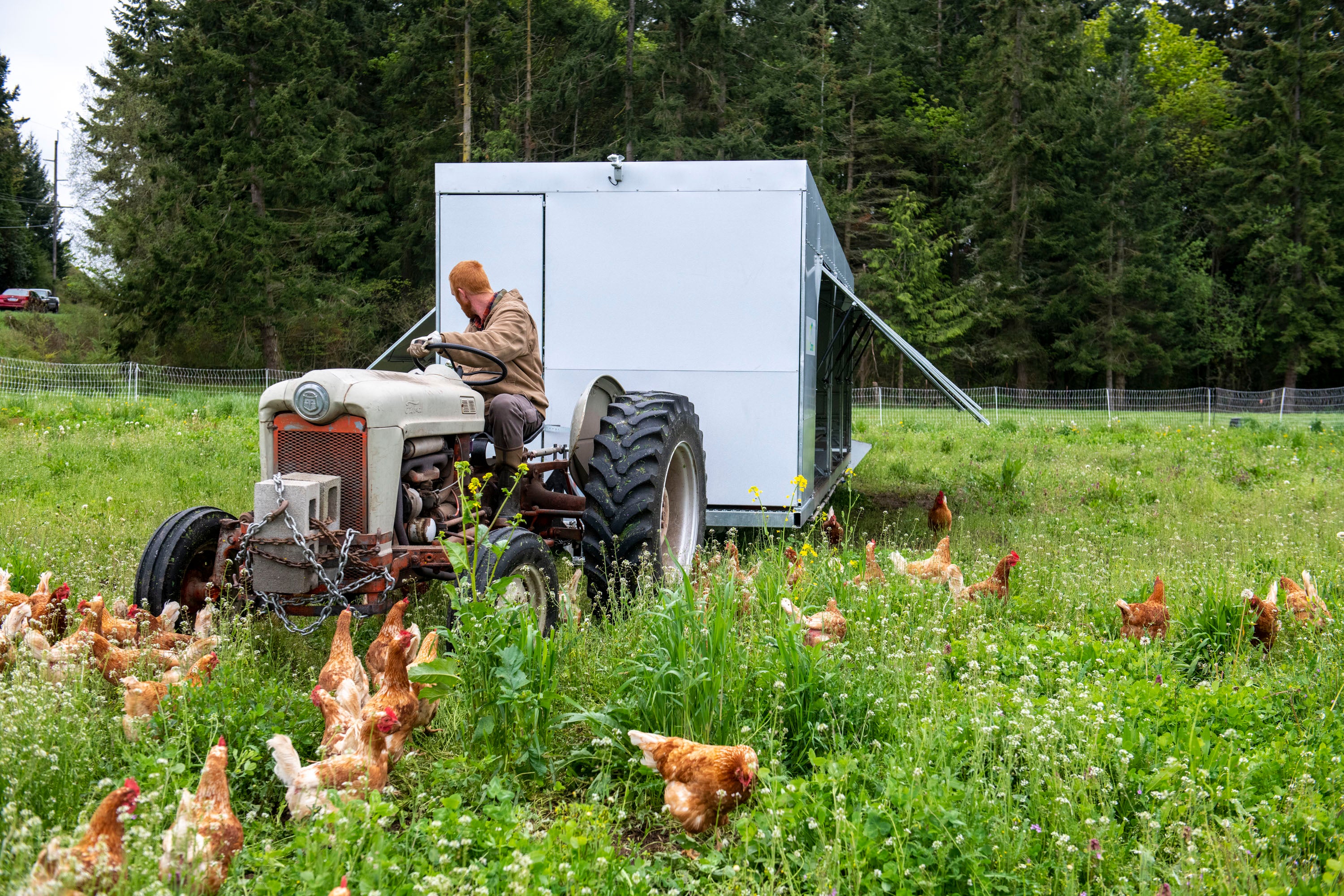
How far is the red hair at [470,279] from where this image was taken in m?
5.39

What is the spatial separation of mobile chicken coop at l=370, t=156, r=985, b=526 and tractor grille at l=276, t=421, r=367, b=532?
7.37 ft

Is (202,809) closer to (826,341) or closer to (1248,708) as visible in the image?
(1248,708)

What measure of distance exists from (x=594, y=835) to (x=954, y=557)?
4.75m

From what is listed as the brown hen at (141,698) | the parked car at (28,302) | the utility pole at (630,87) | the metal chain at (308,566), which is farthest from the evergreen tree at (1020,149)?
the parked car at (28,302)

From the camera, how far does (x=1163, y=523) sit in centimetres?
795

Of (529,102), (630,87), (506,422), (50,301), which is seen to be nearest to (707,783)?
(506,422)

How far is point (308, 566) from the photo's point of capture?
383 cm

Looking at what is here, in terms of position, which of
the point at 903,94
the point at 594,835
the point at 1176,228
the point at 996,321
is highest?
the point at 903,94

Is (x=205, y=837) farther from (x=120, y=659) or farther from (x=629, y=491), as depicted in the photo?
(x=629, y=491)

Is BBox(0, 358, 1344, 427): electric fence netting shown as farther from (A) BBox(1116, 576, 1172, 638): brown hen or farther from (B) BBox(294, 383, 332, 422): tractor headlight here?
(A) BBox(1116, 576, 1172, 638): brown hen

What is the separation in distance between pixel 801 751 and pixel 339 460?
7.16 feet

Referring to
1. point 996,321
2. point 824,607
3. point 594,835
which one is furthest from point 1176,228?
point 594,835

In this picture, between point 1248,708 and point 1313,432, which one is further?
point 1313,432

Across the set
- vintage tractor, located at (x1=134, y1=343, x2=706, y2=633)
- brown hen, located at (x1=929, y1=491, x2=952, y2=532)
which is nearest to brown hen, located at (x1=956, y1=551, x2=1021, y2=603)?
vintage tractor, located at (x1=134, y1=343, x2=706, y2=633)
